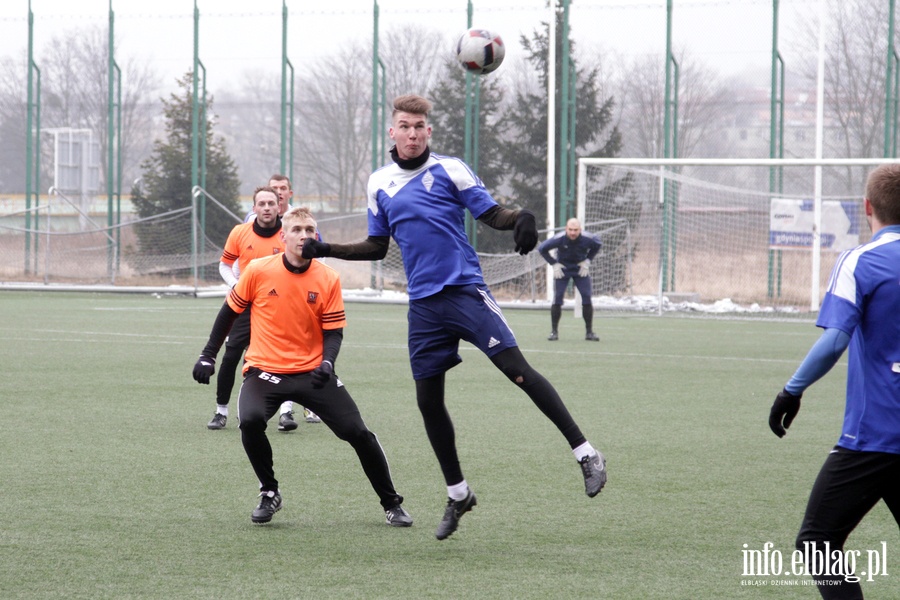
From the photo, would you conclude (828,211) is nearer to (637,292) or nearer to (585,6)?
(637,292)

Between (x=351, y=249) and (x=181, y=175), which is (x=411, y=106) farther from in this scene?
(x=181, y=175)

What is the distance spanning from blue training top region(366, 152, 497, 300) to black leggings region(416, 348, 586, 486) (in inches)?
16.5

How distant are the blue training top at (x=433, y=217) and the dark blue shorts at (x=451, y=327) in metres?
0.05

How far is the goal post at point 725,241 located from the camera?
78.2 feet

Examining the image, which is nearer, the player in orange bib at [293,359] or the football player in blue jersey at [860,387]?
the football player in blue jersey at [860,387]

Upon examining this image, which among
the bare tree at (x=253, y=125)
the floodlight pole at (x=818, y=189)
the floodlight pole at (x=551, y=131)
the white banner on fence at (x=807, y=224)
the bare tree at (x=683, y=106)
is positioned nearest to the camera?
the floodlight pole at (x=818, y=189)

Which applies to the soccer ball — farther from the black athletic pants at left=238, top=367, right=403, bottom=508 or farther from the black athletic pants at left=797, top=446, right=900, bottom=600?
the black athletic pants at left=797, top=446, right=900, bottom=600

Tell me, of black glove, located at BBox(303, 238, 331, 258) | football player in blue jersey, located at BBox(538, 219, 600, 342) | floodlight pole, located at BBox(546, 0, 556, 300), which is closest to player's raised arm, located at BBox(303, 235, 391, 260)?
black glove, located at BBox(303, 238, 331, 258)

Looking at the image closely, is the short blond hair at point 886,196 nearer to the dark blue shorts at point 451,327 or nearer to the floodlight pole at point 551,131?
the dark blue shorts at point 451,327

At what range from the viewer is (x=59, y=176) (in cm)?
3288

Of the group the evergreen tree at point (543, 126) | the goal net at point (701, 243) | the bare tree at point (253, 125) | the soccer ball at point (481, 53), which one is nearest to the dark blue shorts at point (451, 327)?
the soccer ball at point (481, 53)

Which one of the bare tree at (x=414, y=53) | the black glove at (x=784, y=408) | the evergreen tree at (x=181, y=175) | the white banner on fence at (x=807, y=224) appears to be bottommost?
the black glove at (x=784, y=408)

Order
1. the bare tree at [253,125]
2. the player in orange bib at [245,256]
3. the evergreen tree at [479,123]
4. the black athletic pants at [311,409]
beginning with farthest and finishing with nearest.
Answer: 1. the bare tree at [253,125]
2. the evergreen tree at [479,123]
3. the player in orange bib at [245,256]
4. the black athletic pants at [311,409]

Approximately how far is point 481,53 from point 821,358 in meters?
4.92
